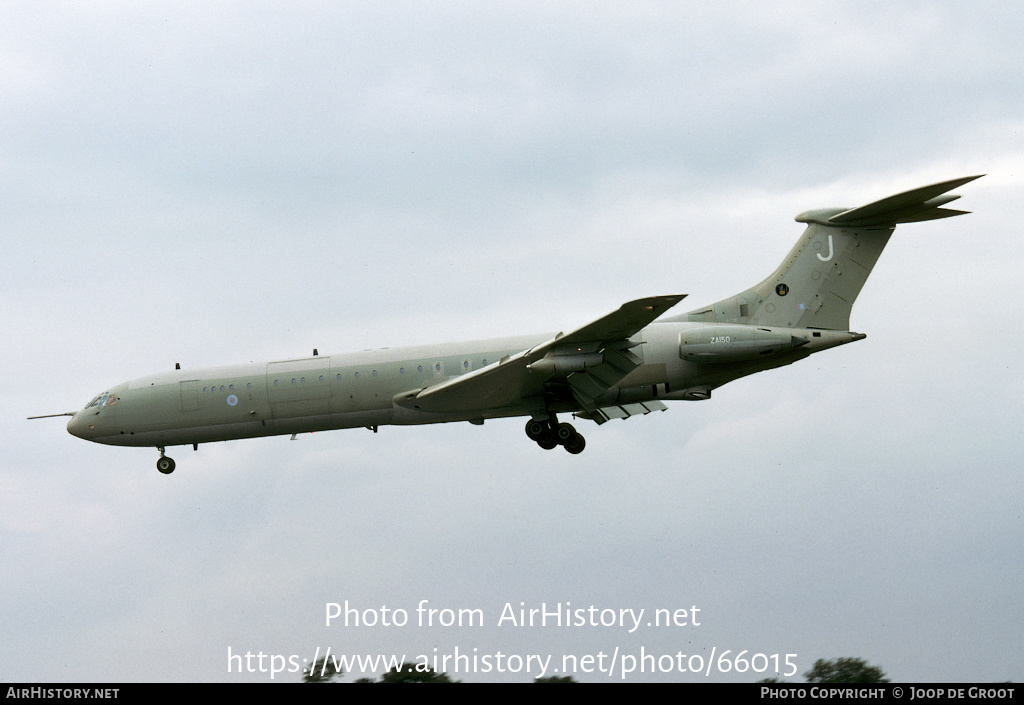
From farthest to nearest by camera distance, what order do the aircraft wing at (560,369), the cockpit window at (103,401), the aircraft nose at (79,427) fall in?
the aircraft nose at (79,427)
the cockpit window at (103,401)
the aircraft wing at (560,369)

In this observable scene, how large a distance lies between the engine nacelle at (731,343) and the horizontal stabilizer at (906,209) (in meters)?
4.21

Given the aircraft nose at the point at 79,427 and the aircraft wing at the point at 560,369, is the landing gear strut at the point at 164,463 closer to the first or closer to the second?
the aircraft nose at the point at 79,427

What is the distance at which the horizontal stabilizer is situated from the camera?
29812 mm

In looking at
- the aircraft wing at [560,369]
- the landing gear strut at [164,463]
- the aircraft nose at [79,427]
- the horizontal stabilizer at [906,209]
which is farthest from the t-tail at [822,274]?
the aircraft nose at [79,427]

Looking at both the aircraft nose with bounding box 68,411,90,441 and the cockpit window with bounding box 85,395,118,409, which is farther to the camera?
the aircraft nose with bounding box 68,411,90,441

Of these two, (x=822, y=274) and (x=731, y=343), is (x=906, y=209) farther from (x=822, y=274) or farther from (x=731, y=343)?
(x=731, y=343)

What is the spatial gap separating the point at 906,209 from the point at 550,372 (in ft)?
37.9

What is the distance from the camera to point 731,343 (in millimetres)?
30297

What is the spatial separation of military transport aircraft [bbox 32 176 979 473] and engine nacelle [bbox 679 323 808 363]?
31 millimetres

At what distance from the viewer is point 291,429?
3338 cm

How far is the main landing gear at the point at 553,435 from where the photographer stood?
107 ft

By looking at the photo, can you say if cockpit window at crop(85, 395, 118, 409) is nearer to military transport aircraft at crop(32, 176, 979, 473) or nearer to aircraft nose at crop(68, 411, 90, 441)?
military transport aircraft at crop(32, 176, 979, 473)

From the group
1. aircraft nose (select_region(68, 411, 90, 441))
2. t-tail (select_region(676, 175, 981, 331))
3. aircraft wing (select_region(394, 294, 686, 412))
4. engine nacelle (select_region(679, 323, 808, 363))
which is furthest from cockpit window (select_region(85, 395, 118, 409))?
t-tail (select_region(676, 175, 981, 331))

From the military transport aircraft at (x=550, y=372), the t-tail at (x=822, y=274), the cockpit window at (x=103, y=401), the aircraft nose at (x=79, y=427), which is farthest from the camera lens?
the aircraft nose at (x=79, y=427)
